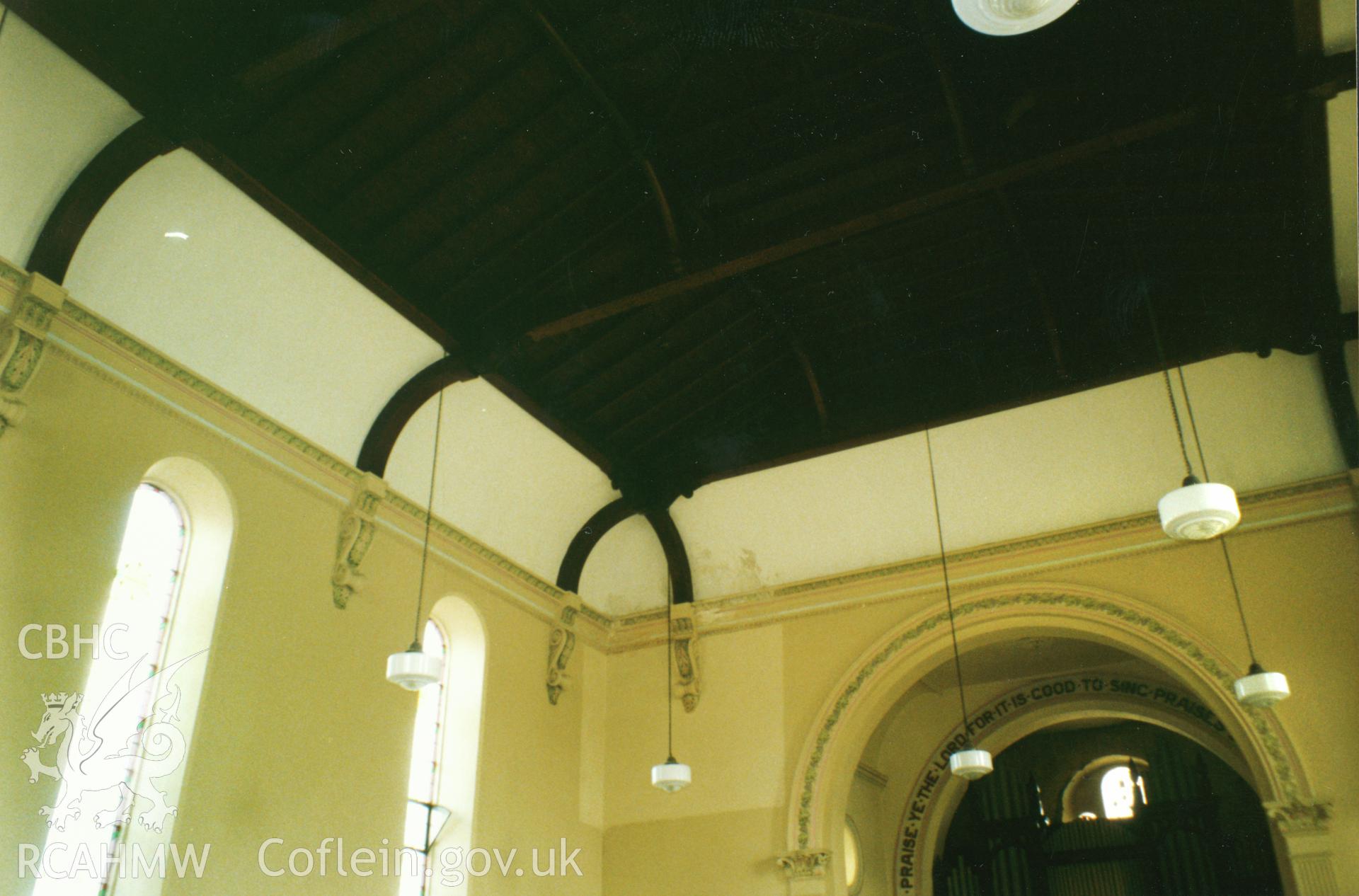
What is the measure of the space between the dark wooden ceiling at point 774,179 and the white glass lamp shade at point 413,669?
267 centimetres

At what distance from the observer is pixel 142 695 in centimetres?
709

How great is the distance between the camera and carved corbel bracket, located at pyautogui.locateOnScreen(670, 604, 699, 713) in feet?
36.7

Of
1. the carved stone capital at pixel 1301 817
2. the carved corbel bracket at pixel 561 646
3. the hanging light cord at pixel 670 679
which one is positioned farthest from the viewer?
the hanging light cord at pixel 670 679

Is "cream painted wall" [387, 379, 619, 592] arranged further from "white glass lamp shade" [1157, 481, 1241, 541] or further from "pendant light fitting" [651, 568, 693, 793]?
"white glass lamp shade" [1157, 481, 1241, 541]

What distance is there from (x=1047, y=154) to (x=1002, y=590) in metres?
4.24

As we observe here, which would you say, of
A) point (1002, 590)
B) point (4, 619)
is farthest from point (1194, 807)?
point (4, 619)

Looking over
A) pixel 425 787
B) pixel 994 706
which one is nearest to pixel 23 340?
pixel 425 787

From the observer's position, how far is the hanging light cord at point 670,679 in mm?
11078

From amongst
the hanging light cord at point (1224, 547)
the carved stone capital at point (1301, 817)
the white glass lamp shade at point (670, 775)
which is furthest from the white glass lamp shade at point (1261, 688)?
the white glass lamp shade at point (670, 775)

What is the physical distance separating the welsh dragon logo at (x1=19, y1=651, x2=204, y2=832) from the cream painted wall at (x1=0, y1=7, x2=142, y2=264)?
2681mm

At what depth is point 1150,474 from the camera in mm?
9945

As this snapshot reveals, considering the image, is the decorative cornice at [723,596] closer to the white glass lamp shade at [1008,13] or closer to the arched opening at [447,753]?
the arched opening at [447,753]

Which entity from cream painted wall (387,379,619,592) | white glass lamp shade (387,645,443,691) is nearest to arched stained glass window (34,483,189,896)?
white glass lamp shade (387,645,443,691)

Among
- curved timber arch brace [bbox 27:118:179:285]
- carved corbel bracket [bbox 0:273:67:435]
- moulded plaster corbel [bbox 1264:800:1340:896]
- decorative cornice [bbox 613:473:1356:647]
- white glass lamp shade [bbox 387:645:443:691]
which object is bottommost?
moulded plaster corbel [bbox 1264:800:1340:896]
